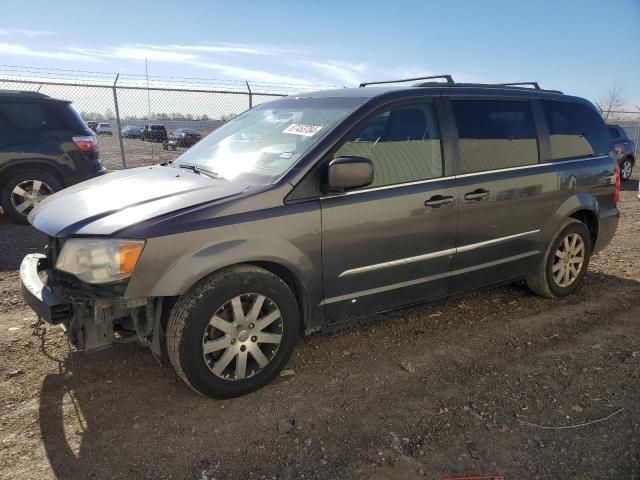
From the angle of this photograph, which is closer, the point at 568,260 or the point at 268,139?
the point at 268,139

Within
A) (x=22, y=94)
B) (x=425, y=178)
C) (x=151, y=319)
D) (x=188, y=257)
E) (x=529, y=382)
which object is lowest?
(x=529, y=382)

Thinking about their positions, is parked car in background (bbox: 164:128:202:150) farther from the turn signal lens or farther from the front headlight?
the turn signal lens

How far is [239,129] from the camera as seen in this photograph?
400cm

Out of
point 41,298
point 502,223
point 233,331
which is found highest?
point 502,223

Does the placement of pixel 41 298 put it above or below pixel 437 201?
Answer: below

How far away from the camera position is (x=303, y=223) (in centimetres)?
298

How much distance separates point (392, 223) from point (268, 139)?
1.06m

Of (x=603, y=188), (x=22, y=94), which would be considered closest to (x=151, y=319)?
(x=603, y=188)

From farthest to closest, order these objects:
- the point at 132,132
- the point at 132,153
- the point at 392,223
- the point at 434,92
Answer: the point at 132,132
the point at 132,153
the point at 434,92
the point at 392,223

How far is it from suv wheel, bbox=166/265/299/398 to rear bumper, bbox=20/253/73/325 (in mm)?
573

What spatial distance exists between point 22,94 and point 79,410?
230 inches

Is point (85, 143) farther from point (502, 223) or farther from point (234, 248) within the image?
point (502, 223)

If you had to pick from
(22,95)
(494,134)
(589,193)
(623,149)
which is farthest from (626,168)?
(22,95)

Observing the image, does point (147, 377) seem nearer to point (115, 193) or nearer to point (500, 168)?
point (115, 193)
